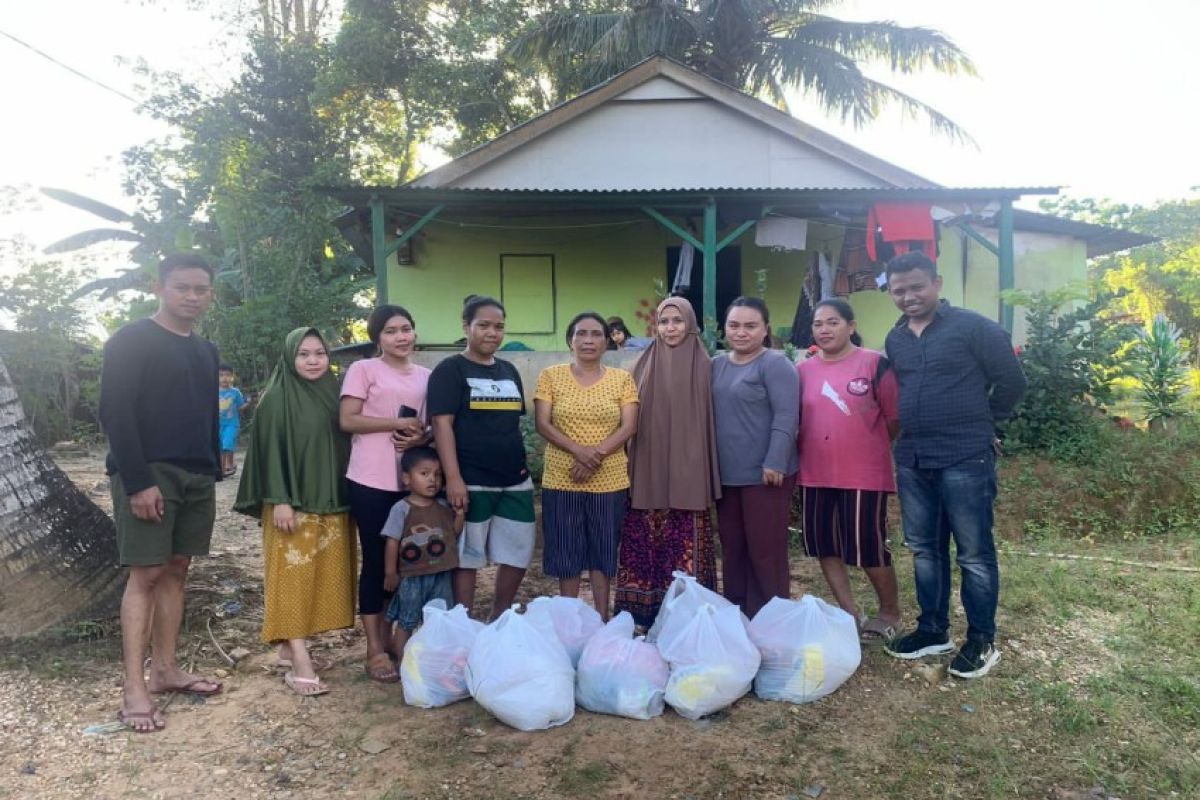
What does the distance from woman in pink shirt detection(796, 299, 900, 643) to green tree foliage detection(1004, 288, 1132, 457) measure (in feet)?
16.0

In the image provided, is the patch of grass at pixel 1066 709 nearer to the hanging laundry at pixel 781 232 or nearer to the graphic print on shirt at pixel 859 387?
the graphic print on shirt at pixel 859 387

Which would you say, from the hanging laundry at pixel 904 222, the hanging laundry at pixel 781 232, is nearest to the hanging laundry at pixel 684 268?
the hanging laundry at pixel 781 232

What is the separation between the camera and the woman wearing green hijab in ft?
9.93

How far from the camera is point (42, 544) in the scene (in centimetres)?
335

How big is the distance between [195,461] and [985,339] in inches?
125

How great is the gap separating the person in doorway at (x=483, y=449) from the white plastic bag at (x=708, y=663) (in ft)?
2.88

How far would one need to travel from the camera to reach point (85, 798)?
2.34 m

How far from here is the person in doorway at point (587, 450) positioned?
3.38 m

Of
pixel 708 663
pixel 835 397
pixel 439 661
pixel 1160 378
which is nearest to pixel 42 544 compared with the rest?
pixel 439 661

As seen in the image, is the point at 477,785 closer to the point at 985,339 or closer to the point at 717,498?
the point at 717,498

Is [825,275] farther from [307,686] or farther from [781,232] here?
[307,686]

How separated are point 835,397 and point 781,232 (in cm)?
673

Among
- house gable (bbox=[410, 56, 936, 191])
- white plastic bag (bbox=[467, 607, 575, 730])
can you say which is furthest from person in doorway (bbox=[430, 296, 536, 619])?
house gable (bbox=[410, 56, 936, 191])

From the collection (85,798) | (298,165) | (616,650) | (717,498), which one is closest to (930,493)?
(717,498)
